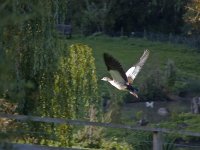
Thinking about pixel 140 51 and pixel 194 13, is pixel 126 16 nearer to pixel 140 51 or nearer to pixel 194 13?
pixel 140 51

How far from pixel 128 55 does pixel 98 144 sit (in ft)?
89.9

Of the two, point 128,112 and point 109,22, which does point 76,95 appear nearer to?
point 128,112

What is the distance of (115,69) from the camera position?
9.27 meters

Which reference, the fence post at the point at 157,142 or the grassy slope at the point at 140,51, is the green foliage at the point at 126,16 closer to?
the grassy slope at the point at 140,51

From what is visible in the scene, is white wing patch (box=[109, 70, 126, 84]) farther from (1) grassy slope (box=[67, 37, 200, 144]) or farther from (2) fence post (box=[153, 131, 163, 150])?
(1) grassy slope (box=[67, 37, 200, 144])

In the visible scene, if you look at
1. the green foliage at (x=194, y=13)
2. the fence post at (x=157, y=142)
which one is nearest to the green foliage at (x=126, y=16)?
the green foliage at (x=194, y=13)


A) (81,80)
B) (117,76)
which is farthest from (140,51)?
(117,76)

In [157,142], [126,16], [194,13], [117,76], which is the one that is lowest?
[157,142]

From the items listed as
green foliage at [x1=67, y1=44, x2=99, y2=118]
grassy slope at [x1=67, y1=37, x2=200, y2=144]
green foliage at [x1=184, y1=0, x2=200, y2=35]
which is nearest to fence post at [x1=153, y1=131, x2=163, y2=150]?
green foliage at [x1=67, y1=44, x2=99, y2=118]

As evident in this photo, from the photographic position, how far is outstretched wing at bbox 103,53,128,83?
902 cm

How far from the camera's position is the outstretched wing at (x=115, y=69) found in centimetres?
902

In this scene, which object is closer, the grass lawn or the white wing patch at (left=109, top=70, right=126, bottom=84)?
the white wing patch at (left=109, top=70, right=126, bottom=84)

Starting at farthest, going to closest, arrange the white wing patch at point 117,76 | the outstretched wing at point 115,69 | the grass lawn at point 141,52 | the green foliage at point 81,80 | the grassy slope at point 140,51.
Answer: the grassy slope at point 140,51
the grass lawn at point 141,52
the green foliage at point 81,80
the white wing patch at point 117,76
the outstretched wing at point 115,69

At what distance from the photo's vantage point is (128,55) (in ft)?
129
